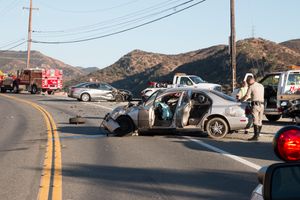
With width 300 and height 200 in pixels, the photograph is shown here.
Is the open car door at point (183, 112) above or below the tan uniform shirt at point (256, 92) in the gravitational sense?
below

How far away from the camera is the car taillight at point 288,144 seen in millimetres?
2747

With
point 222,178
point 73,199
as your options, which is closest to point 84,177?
point 73,199

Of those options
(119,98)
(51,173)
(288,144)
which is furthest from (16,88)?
(288,144)

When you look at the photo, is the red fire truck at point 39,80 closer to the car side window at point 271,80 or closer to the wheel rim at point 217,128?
the car side window at point 271,80

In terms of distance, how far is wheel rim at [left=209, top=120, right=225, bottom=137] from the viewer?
14.9 meters

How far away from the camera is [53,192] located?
7.90 meters

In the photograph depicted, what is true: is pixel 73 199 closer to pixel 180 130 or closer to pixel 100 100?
pixel 180 130

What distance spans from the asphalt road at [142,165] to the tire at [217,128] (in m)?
0.25

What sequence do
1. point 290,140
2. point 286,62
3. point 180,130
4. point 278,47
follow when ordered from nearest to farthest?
point 290,140
point 180,130
point 286,62
point 278,47

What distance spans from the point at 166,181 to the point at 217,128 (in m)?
6.50

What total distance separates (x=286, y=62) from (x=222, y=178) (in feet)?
141

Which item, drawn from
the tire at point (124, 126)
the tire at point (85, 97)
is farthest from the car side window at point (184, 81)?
the tire at point (124, 126)

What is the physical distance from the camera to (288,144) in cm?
277

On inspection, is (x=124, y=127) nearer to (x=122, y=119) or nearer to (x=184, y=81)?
(x=122, y=119)
